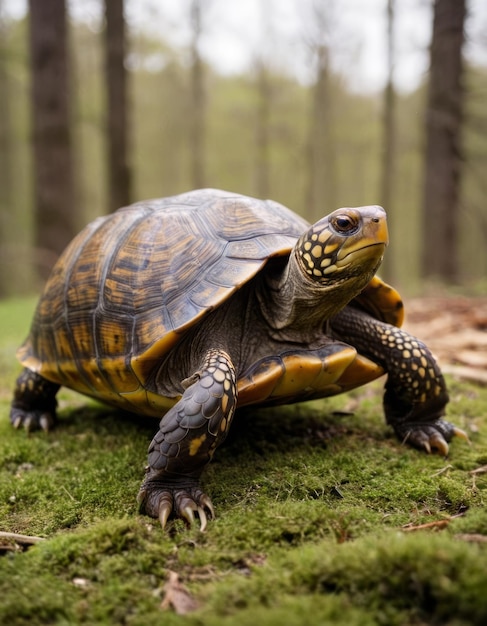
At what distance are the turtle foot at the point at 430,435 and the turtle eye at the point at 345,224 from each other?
1.31m

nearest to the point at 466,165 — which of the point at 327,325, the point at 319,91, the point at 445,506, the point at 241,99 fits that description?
the point at 319,91

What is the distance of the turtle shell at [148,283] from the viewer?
276 centimetres

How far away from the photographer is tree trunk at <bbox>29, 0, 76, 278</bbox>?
10.8m

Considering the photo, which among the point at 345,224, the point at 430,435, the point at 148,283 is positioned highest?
the point at 345,224

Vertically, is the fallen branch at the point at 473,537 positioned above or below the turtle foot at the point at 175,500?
above

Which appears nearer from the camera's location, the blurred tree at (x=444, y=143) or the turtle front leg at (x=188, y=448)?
the turtle front leg at (x=188, y=448)

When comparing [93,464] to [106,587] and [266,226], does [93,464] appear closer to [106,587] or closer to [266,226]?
[106,587]

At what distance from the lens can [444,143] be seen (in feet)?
37.2

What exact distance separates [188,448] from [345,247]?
3.97 feet

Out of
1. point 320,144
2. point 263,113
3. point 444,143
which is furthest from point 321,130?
point 444,143

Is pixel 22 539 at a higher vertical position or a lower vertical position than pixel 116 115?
lower

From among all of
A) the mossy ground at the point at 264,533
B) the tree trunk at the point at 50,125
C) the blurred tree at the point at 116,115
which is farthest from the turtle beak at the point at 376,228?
the tree trunk at the point at 50,125

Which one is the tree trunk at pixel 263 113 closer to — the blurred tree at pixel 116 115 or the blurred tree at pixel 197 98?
the blurred tree at pixel 197 98

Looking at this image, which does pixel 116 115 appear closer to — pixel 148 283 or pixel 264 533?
pixel 148 283
